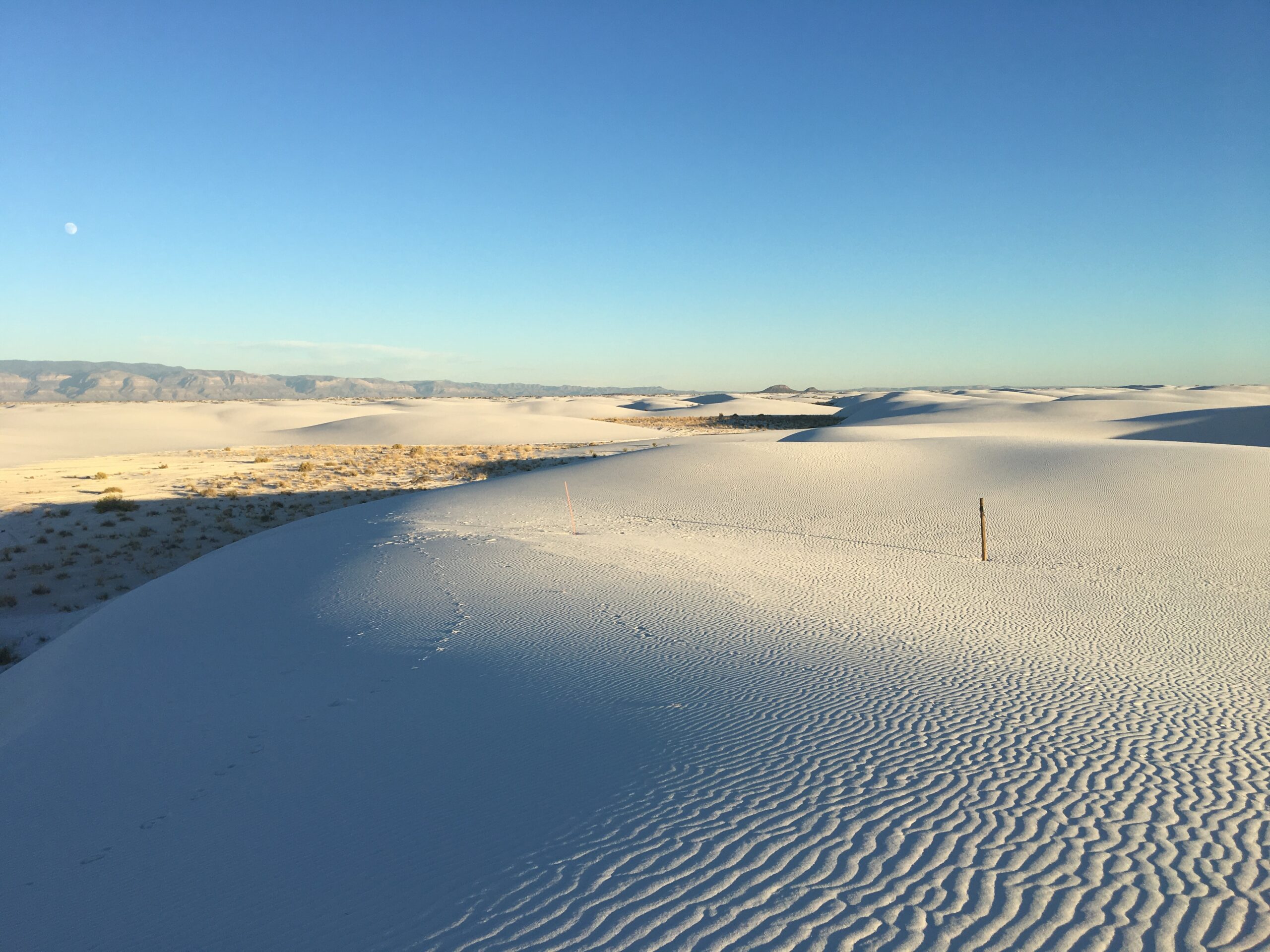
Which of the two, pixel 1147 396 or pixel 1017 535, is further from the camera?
pixel 1147 396

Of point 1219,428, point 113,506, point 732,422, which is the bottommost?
point 113,506

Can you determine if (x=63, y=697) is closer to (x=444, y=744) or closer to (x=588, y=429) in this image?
(x=444, y=744)

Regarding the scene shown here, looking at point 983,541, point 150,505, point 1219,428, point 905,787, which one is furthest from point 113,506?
point 1219,428

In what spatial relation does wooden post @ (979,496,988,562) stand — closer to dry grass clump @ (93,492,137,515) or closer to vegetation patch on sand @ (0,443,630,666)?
vegetation patch on sand @ (0,443,630,666)

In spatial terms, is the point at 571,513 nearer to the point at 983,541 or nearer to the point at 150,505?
the point at 983,541

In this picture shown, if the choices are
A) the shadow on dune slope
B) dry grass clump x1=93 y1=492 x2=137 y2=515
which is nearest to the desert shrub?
dry grass clump x1=93 y1=492 x2=137 y2=515

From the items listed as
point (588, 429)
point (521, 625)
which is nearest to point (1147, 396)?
point (588, 429)
